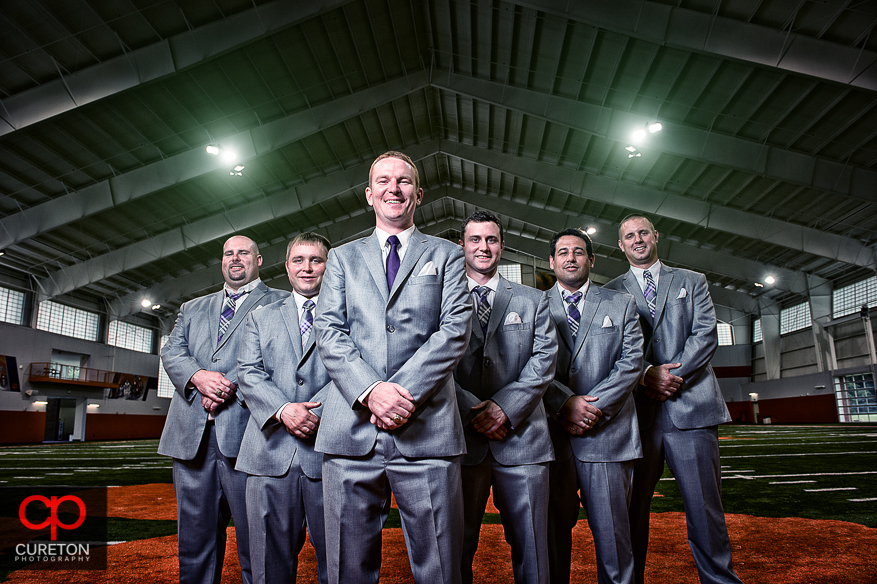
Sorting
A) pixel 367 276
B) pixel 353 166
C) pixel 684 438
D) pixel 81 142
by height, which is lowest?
pixel 684 438

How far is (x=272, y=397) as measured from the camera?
8.09ft

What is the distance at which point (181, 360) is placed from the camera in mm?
2984

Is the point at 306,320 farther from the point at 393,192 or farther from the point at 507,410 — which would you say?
the point at 507,410

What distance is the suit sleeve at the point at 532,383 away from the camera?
7.71 ft

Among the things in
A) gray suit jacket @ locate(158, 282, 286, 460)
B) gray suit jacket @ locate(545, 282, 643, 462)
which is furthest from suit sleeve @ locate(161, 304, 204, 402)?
gray suit jacket @ locate(545, 282, 643, 462)

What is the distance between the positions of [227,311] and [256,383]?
85 centimetres

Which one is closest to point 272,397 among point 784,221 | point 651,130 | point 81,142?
point 651,130

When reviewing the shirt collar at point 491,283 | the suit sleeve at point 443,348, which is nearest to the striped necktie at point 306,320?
the shirt collar at point 491,283

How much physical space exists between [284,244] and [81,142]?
966 centimetres

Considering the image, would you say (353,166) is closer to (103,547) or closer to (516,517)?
(103,547)

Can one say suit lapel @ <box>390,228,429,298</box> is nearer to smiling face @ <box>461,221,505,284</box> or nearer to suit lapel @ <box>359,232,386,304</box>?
suit lapel @ <box>359,232,386,304</box>

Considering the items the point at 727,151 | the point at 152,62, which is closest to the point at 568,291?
the point at 152,62

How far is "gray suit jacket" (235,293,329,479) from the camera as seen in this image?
2.41m

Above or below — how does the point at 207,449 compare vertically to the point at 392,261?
below
